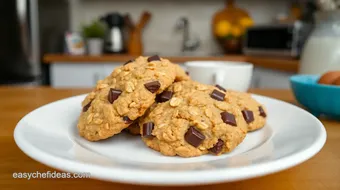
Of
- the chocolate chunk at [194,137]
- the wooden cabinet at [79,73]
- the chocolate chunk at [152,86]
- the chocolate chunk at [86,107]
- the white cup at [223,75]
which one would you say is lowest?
the wooden cabinet at [79,73]

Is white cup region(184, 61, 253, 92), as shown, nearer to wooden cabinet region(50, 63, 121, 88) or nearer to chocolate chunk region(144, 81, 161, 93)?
chocolate chunk region(144, 81, 161, 93)

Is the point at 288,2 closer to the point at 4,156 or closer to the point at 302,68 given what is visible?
the point at 302,68

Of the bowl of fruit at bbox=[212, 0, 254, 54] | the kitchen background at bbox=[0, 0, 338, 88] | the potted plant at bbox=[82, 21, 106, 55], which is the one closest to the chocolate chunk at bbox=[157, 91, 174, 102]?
the kitchen background at bbox=[0, 0, 338, 88]

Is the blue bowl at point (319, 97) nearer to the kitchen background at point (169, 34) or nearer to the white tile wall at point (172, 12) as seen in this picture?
A: the kitchen background at point (169, 34)

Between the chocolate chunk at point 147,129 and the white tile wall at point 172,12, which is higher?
the white tile wall at point 172,12

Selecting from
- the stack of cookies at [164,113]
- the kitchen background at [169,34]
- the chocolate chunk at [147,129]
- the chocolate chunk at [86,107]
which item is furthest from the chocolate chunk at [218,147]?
the kitchen background at [169,34]

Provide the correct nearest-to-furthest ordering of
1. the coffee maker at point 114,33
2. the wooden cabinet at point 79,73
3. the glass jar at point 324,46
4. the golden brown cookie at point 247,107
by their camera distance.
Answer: the golden brown cookie at point 247,107 → the glass jar at point 324,46 → the wooden cabinet at point 79,73 → the coffee maker at point 114,33
